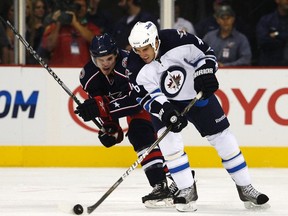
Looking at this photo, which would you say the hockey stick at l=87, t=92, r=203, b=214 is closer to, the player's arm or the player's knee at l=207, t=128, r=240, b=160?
the player's arm

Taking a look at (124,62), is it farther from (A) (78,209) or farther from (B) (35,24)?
(B) (35,24)

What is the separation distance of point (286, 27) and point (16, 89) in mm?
2216

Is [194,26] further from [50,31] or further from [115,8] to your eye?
[50,31]

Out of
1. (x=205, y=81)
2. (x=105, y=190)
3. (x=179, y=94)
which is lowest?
(x=105, y=190)

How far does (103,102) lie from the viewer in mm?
5938

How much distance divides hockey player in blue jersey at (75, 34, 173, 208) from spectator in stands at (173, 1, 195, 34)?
2369 mm

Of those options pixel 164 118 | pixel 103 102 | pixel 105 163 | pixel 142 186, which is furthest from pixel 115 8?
pixel 164 118

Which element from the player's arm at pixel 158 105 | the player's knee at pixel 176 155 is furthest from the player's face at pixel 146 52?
the player's knee at pixel 176 155

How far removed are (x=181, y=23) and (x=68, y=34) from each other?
934 mm

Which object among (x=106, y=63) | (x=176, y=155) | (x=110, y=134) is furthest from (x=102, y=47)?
(x=176, y=155)

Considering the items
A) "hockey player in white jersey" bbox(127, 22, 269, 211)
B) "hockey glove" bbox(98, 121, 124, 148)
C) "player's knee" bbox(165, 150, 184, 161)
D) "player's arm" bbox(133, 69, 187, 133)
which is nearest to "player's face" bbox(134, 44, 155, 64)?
"hockey player in white jersey" bbox(127, 22, 269, 211)

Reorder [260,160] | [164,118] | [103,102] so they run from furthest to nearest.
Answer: [260,160], [103,102], [164,118]

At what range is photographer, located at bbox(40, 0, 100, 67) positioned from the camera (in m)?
8.34

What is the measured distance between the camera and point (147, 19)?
8281 millimetres
